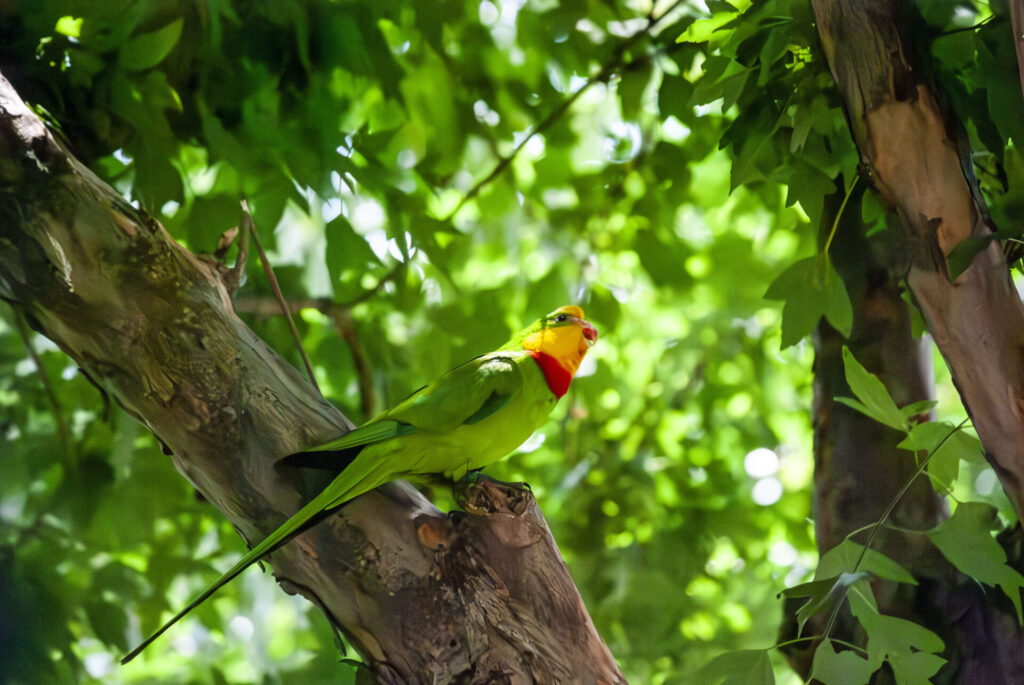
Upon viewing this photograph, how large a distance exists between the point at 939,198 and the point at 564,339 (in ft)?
2.22

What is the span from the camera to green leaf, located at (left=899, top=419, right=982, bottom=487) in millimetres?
1213

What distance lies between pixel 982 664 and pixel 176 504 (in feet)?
7.07

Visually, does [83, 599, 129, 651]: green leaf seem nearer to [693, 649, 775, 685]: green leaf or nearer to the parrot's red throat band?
the parrot's red throat band

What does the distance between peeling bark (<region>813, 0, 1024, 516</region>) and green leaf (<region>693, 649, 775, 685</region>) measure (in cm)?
43

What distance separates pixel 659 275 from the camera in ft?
8.21

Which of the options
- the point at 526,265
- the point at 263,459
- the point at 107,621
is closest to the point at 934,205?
the point at 263,459

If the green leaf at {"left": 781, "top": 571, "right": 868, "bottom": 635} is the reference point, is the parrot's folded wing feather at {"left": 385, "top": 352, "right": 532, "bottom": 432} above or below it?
above

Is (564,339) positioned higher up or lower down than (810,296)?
higher up

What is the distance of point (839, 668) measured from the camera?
1.19 metres

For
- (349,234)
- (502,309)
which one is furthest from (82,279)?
(502,309)

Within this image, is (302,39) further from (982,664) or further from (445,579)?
(982,664)

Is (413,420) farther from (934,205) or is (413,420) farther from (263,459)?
(934,205)

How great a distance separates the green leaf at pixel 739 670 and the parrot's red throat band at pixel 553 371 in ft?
1.75

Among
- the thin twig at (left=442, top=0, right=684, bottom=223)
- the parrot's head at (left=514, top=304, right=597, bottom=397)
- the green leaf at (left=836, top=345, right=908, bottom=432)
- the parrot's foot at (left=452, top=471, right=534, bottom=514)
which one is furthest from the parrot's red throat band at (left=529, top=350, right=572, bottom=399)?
the thin twig at (left=442, top=0, right=684, bottom=223)
